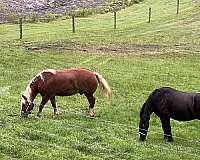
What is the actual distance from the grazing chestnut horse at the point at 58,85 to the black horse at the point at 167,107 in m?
2.65

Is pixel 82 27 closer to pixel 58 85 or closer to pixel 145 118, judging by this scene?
pixel 58 85

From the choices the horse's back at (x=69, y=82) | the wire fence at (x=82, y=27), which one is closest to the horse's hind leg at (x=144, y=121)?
the horse's back at (x=69, y=82)

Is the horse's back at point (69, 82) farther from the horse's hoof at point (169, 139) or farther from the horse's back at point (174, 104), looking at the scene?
the horse's hoof at point (169, 139)

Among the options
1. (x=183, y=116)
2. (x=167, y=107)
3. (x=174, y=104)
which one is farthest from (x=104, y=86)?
(x=183, y=116)

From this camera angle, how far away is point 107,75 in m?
25.9

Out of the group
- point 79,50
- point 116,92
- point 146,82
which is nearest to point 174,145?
point 116,92

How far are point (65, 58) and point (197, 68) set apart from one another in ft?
25.5

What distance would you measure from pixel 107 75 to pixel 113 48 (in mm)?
8684

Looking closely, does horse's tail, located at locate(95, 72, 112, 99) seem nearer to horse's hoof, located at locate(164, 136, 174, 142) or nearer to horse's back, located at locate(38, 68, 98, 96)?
horse's back, located at locate(38, 68, 98, 96)

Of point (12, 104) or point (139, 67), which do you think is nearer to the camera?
point (12, 104)

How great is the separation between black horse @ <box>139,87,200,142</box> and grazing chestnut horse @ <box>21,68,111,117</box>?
2647 mm

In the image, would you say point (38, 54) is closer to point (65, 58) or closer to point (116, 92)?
point (65, 58)

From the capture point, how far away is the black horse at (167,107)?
1457 centimetres

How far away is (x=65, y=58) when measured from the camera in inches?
1188
